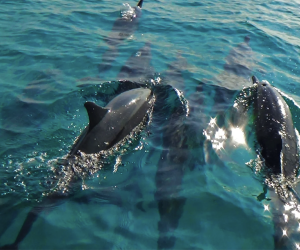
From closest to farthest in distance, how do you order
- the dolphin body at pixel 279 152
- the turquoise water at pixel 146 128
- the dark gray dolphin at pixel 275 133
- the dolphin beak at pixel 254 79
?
the turquoise water at pixel 146 128 < the dolphin body at pixel 279 152 < the dark gray dolphin at pixel 275 133 < the dolphin beak at pixel 254 79

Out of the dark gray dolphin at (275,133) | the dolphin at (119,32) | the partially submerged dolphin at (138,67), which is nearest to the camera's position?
the dark gray dolphin at (275,133)

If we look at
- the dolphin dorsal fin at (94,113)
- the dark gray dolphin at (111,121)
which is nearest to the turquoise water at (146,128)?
the dark gray dolphin at (111,121)

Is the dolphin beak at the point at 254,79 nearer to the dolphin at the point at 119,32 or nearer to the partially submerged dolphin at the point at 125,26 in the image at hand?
the dolphin at the point at 119,32

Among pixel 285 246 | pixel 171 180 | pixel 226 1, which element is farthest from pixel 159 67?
pixel 226 1

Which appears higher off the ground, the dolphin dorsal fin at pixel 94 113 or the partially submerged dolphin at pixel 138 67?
the dolphin dorsal fin at pixel 94 113

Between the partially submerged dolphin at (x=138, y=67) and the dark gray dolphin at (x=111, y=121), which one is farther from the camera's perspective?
the partially submerged dolphin at (x=138, y=67)

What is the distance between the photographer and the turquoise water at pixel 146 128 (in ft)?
17.6

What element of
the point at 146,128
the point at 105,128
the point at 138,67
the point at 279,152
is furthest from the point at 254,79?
the point at 105,128

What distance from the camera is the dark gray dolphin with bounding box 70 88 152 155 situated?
6.56 meters

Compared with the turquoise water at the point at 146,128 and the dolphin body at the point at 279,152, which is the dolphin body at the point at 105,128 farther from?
the dolphin body at the point at 279,152

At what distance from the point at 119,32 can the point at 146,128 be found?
22.4 ft

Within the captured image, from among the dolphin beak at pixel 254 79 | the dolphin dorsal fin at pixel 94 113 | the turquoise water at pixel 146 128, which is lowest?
the turquoise water at pixel 146 128

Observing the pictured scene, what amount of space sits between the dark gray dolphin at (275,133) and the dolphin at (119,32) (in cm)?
465

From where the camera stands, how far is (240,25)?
1530 centimetres
